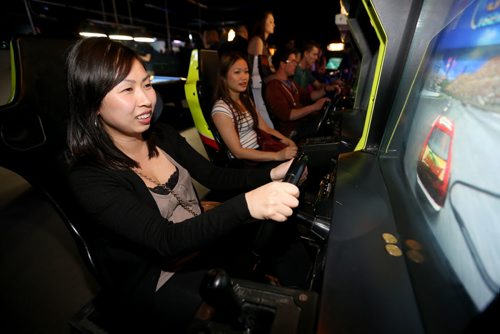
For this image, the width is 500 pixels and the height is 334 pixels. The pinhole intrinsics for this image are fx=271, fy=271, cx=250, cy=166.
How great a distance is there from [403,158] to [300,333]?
675 mm

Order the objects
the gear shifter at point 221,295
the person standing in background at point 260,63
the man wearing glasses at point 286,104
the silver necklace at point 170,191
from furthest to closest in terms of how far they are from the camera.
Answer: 1. the person standing in background at point 260,63
2. the man wearing glasses at point 286,104
3. the silver necklace at point 170,191
4. the gear shifter at point 221,295

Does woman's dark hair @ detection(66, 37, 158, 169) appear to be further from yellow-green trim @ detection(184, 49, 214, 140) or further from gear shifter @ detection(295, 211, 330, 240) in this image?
yellow-green trim @ detection(184, 49, 214, 140)

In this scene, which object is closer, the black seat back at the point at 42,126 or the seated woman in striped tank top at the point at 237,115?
the black seat back at the point at 42,126

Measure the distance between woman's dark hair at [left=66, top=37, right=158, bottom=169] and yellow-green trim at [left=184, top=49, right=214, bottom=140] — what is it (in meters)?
1.13

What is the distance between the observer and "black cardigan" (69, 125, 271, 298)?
87cm

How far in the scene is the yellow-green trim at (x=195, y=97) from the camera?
2.16m

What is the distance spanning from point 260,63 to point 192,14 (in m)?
7.32

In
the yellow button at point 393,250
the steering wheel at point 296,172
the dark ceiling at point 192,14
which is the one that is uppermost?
the dark ceiling at point 192,14

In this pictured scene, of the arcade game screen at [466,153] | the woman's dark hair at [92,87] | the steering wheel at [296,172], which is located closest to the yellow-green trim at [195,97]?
the woman's dark hair at [92,87]

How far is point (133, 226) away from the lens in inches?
35.9

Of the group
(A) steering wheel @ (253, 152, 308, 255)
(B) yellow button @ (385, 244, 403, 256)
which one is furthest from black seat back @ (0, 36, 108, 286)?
(B) yellow button @ (385, 244, 403, 256)

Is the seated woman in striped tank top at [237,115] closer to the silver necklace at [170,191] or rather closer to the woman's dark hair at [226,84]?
the woman's dark hair at [226,84]

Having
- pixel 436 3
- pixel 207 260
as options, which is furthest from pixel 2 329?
pixel 436 3

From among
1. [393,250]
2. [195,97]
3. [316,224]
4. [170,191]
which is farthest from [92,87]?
[195,97]
